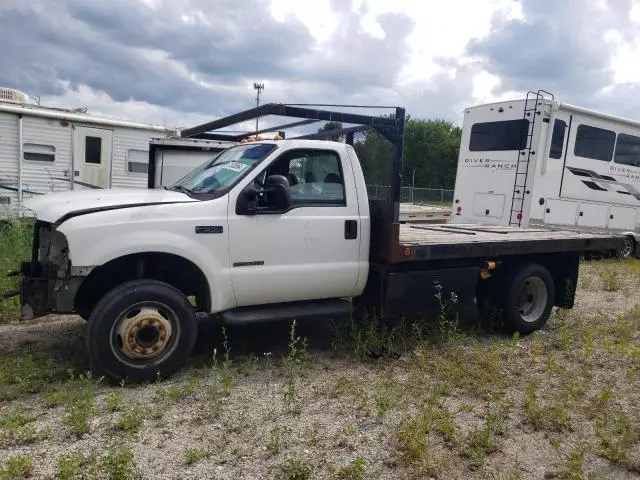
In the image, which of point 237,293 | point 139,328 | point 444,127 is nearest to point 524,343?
point 237,293

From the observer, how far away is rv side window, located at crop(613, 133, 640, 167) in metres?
13.6

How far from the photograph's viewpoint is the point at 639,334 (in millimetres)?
6875

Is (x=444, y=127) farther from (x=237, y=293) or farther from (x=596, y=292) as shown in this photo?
(x=237, y=293)

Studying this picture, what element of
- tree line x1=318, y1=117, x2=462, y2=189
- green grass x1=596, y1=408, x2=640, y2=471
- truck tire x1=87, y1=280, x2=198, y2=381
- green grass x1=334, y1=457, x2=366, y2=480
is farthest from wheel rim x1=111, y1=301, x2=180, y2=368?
tree line x1=318, y1=117, x2=462, y2=189

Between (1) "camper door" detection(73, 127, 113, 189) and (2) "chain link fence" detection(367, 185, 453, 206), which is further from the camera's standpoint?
(2) "chain link fence" detection(367, 185, 453, 206)

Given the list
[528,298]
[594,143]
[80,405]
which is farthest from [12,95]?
[594,143]

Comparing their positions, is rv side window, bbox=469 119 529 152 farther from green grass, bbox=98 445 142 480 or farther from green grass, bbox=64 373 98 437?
green grass, bbox=98 445 142 480

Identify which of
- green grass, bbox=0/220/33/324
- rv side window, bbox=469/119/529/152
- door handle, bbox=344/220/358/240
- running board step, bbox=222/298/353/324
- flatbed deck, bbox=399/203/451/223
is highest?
rv side window, bbox=469/119/529/152

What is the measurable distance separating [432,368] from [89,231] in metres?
3.27

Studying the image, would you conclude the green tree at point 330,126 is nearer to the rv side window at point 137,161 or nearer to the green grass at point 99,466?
the green grass at point 99,466

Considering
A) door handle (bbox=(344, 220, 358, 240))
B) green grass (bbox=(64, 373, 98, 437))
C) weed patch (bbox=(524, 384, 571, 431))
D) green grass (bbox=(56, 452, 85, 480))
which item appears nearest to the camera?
green grass (bbox=(56, 452, 85, 480))

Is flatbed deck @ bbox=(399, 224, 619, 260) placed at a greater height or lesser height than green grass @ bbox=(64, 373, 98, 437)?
greater

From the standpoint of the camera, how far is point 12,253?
851 centimetres

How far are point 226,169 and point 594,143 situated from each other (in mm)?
10587
